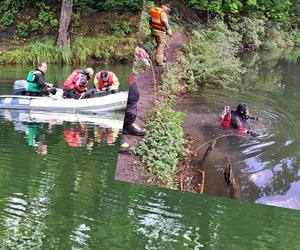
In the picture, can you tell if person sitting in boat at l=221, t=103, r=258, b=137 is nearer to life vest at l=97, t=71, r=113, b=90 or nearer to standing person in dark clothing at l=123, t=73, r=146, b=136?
standing person in dark clothing at l=123, t=73, r=146, b=136

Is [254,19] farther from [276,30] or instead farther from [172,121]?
[172,121]

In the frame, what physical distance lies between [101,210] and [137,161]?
3.54 meters

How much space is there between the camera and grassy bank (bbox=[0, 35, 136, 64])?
15.2 meters

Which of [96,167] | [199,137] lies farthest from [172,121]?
[96,167]

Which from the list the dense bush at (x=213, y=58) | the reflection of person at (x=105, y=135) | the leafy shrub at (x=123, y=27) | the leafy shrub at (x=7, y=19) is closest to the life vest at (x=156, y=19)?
the dense bush at (x=213, y=58)

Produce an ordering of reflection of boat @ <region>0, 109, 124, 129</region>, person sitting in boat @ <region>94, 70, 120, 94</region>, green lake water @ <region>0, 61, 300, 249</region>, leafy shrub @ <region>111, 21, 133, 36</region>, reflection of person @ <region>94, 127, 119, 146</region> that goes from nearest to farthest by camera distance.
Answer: green lake water @ <region>0, 61, 300, 249</region>, reflection of person @ <region>94, 127, 119, 146</region>, reflection of boat @ <region>0, 109, 124, 129</region>, person sitting in boat @ <region>94, 70, 120, 94</region>, leafy shrub @ <region>111, 21, 133, 36</region>

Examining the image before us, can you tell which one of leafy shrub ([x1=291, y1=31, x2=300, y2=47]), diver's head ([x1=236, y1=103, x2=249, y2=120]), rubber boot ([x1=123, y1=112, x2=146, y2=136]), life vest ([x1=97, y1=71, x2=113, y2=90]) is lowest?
life vest ([x1=97, y1=71, x2=113, y2=90])

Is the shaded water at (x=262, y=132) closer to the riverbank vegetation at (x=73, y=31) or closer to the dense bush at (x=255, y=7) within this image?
the dense bush at (x=255, y=7)

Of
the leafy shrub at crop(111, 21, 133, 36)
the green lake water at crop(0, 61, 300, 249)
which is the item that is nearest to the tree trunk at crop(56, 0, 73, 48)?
the leafy shrub at crop(111, 21, 133, 36)

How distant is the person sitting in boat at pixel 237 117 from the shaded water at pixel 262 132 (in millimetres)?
21

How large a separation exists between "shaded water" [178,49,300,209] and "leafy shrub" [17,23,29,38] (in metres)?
15.2

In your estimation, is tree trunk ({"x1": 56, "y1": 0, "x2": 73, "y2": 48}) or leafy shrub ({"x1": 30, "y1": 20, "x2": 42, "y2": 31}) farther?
leafy shrub ({"x1": 30, "y1": 20, "x2": 42, "y2": 31})

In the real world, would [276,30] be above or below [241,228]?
above

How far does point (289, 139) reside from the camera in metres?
2.11
